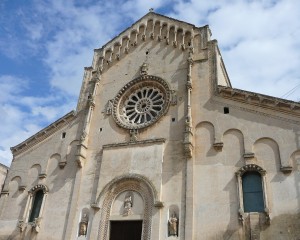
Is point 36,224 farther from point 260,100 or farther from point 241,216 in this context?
point 260,100

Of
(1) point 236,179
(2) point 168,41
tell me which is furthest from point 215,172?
(2) point 168,41

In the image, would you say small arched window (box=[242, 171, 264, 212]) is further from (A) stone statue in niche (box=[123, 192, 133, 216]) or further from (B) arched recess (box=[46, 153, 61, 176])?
(B) arched recess (box=[46, 153, 61, 176])

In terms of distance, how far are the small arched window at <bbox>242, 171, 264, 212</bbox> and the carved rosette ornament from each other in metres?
6.00

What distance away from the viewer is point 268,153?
1611 centimetres

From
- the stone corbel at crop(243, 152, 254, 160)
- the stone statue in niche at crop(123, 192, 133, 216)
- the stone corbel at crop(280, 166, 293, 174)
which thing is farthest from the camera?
the stone statue in niche at crop(123, 192, 133, 216)

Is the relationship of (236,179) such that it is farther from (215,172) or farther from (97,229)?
(97,229)

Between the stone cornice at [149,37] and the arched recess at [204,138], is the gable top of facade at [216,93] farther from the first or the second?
the arched recess at [204,138]

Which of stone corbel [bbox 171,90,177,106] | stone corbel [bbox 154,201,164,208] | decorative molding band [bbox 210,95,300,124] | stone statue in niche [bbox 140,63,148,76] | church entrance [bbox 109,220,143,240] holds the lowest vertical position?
church entrance [bbox 109,220,143,240]

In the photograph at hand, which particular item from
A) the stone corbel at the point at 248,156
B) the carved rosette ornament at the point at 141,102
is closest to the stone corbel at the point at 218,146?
the stone corbel at the point at 248,156

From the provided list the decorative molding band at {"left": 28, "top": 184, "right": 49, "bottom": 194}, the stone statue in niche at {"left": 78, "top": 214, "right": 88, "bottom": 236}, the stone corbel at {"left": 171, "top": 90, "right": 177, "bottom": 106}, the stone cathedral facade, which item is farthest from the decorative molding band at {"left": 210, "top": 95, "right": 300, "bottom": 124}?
the decorative molding band at {"left": 28, "top": 184, "right": 49, "bottom": 194}

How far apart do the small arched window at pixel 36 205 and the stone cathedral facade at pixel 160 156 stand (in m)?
0.07

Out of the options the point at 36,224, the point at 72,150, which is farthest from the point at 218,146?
the point at 36,224

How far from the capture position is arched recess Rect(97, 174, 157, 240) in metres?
16.9

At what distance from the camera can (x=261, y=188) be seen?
15555 millimetres
